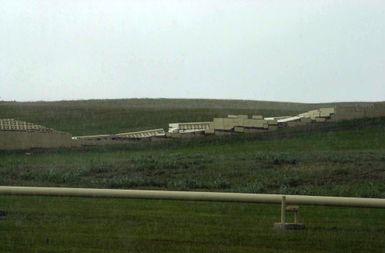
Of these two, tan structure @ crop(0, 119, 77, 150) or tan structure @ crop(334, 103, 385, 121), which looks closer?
tan structure @ crop(0, 119, 77, 150)

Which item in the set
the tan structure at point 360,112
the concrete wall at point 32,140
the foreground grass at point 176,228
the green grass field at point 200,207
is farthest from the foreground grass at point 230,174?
the tan structure at point 360,112

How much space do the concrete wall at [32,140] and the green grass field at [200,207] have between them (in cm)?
133

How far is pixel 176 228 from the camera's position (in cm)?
1155

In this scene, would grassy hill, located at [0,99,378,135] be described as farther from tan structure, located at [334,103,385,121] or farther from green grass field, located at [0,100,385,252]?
green grass field, located at [0,100,385,252]

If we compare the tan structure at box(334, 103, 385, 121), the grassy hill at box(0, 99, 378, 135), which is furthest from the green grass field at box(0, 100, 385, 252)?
the grassy hill at box(0, 99, 378, 135)

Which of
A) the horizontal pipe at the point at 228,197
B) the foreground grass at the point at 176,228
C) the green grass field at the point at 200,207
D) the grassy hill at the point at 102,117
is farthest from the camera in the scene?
the grassy hill at the point at 102,117

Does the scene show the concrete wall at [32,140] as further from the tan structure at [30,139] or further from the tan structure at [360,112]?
the tan structure at [360,112]

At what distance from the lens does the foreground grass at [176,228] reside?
997 cm

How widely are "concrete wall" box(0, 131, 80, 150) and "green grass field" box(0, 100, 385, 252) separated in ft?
4.35

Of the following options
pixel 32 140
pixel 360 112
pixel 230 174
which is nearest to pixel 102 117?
pixel 360 112

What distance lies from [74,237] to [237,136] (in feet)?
101

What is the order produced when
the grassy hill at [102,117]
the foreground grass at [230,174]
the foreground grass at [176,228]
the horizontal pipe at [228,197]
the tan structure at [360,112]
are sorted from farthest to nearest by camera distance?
the grassy hill at [102,117]
the tan structure at [360,112]
the foreground grass at [230,174]
the horizontal pipe at [228,197]
the foreground grass at [176,228]

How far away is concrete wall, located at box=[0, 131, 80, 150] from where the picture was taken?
35.6 m

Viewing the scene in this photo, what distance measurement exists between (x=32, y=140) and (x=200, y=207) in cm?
2284
